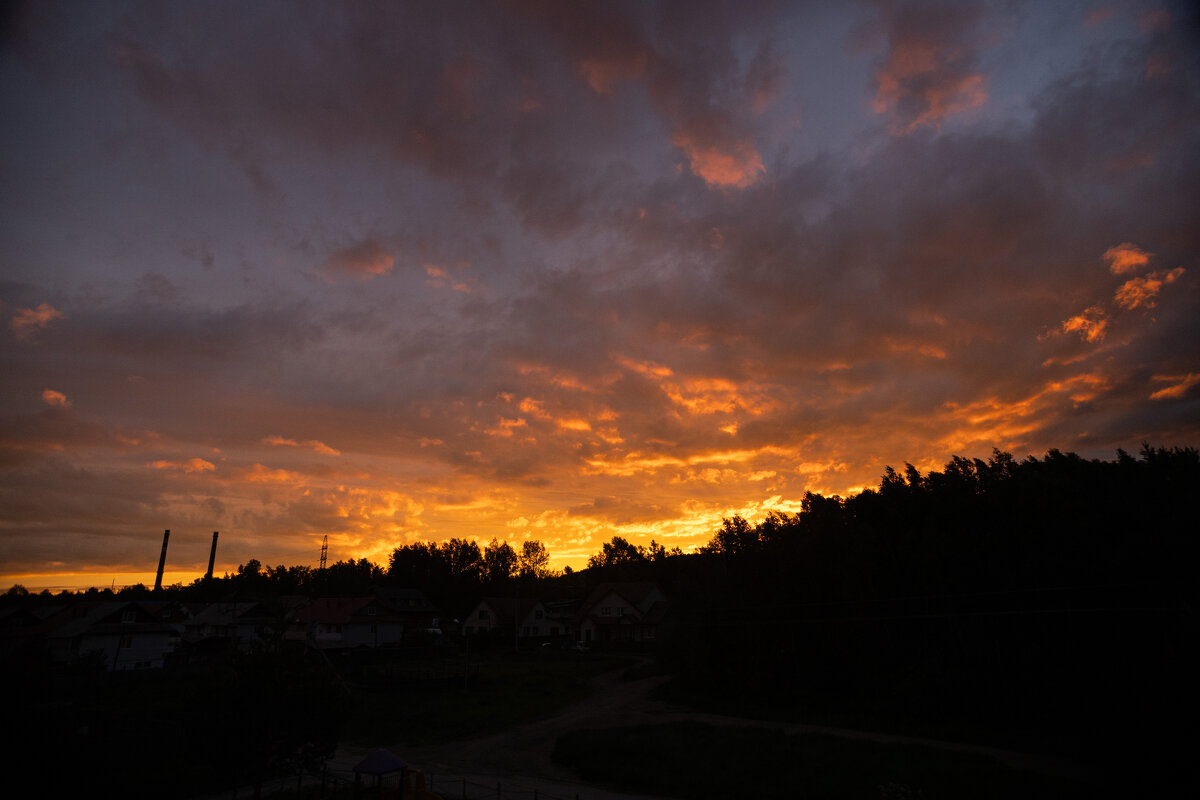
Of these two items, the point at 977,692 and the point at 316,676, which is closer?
the point at 316,676

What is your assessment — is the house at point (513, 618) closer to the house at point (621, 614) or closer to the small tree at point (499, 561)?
the house at point (621, 614)

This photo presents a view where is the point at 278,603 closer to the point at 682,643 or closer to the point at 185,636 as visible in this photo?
the point at 682,643

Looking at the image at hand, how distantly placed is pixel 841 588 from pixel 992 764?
Answer: 56.5 ft

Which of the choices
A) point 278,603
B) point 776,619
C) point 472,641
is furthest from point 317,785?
point 472,641

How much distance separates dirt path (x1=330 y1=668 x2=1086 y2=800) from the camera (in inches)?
951

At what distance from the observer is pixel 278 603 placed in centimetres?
1838

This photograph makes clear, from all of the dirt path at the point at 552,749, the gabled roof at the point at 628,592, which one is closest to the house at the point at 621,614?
the gabled roof at the point at 628,592

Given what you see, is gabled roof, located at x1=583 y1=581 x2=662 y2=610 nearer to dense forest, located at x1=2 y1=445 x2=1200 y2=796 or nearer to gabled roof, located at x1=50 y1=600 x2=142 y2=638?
dense forest, located at x1=2 y1=445 x2=1200 y2=796

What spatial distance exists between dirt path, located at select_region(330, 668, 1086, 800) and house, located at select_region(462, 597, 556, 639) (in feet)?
161

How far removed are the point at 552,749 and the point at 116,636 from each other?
180ft

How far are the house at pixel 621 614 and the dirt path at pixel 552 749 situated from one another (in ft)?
141

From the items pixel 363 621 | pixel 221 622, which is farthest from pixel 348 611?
pixel 221 622

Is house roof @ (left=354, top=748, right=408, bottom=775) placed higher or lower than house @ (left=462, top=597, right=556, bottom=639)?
lower

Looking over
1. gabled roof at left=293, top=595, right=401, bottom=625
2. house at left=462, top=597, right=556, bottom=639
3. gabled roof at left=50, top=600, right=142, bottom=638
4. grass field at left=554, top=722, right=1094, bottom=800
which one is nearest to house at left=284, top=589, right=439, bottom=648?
gabled roof at left=293, top=595, right=401, bottom=625
